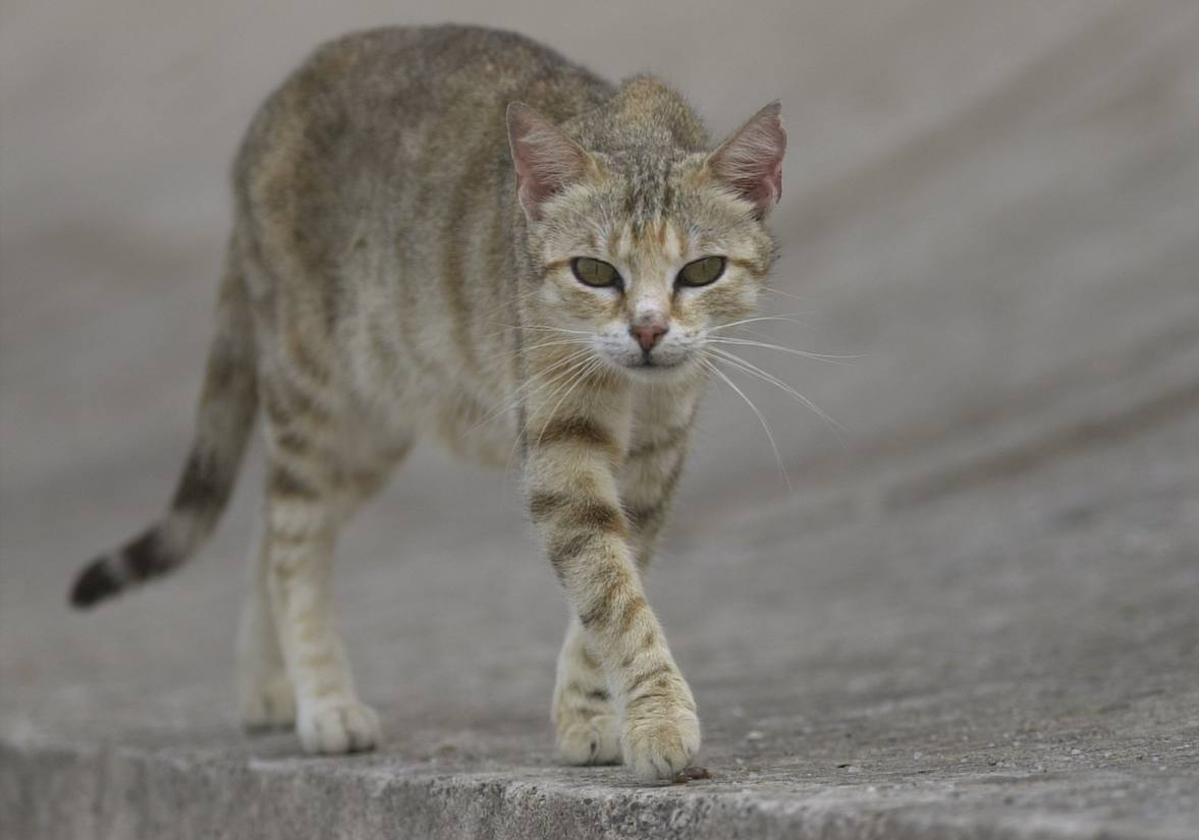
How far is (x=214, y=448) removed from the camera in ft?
17.3

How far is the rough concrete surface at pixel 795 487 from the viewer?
11.9ft

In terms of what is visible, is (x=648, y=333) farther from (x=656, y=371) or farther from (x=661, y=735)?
(x=661, y=735)

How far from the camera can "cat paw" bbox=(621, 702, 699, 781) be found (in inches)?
124

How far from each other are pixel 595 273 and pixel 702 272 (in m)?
0.22

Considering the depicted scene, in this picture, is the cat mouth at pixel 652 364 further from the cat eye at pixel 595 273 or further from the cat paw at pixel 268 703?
the cat paw at pixel 268 703

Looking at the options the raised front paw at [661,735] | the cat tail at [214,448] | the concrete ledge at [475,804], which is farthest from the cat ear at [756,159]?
the cat tail at [214,448]

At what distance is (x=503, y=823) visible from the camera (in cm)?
328

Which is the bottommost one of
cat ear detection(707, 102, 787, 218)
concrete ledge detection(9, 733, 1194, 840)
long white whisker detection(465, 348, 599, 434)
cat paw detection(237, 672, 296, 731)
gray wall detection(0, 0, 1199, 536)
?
concrete ledge detection(9, 733, 1194, 840)

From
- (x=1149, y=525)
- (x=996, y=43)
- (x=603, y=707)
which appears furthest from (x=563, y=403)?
(x=996, y=43)

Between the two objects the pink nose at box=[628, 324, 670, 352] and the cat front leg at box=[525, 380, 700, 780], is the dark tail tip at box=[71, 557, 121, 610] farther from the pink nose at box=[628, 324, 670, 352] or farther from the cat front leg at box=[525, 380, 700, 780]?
the pink nose at box=[628, 324, 670, 352]

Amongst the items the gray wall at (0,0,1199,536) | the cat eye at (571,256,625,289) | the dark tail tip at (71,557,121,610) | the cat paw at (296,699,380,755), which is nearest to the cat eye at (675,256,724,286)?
the cat eye at (571,256,625,289)

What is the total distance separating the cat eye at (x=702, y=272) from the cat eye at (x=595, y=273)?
128mm

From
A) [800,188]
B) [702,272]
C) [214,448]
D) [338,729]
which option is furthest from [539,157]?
[800,188]

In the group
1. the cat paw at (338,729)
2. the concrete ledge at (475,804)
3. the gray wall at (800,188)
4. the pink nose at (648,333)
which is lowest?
the concrete ledge at (475,804)
